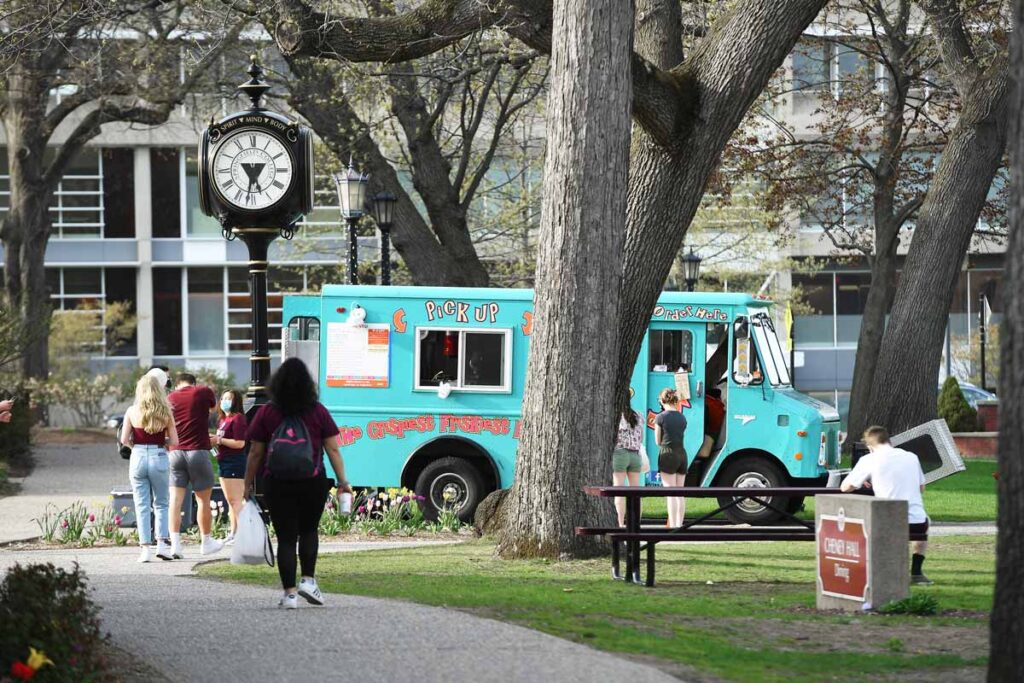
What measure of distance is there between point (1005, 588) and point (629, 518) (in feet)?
20.5

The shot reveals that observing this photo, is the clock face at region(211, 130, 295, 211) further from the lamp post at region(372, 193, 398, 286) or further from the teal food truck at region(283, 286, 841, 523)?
the lamp post at region(372, 193, 398, 286)

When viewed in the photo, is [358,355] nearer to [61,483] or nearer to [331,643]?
[61,483]

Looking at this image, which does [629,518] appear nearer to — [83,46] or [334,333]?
[334,333]

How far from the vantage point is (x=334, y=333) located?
62.8 feet

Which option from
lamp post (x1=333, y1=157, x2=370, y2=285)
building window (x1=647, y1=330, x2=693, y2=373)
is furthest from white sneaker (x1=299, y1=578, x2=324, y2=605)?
lamp post (x1=333, y1=157, x2=370, y2=285)

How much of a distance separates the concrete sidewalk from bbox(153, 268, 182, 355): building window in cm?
4743

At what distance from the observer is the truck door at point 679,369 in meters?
19.0

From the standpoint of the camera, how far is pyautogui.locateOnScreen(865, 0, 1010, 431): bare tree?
2545 centimetres

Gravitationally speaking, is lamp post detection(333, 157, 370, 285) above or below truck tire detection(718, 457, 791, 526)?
above

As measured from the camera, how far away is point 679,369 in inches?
755

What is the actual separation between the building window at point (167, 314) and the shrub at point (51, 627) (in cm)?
5098

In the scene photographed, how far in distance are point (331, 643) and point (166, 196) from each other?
50291mm

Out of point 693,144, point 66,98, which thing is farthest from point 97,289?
point 693,144

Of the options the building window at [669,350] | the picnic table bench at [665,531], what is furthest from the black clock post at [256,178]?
the building window at [669,350]
